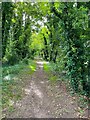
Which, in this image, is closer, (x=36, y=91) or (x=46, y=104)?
(x=46, y=104)

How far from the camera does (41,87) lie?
11906 mm

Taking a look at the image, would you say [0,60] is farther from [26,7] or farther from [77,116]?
[77,116]

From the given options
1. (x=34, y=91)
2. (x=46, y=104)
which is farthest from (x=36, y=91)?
(x=46, y=104)

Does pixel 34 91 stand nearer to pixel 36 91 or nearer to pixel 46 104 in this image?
pixel 36 91

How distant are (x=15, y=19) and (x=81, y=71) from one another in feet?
52.7

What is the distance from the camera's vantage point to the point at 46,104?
910cm

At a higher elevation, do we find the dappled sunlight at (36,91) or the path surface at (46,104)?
the dappled sunlight at (36,91)

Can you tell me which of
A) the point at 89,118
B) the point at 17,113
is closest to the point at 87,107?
the point at 89,118

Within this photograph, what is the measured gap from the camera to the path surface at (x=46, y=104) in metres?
7.99

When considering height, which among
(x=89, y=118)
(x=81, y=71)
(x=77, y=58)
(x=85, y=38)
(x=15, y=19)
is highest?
(x=15, y=19)

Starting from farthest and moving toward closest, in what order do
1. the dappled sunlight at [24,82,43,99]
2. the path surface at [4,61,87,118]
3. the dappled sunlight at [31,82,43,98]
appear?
the dappled sunlight at [24,82,43,99] < the dappled sunlight at [31,82,43,98] < the path surface at [4,61,87,118]

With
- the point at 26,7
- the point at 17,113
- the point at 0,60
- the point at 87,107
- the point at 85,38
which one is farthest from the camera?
the point at 26,7

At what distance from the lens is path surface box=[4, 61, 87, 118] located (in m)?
7.99

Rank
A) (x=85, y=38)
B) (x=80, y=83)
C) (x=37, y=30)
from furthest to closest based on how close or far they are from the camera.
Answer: (x=37, y=30) → (x=80, y=83) → (x=85, y=38)
